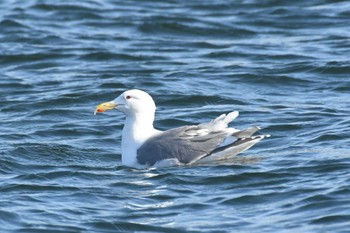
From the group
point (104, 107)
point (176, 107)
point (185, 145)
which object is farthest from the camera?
point (176, 107)

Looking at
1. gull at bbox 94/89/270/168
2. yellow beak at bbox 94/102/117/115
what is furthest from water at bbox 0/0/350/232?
yellow beak at bbox 94/102/117/115

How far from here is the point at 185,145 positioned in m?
12.6

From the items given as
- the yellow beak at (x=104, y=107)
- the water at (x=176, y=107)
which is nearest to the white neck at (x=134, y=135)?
the water at (x=176, y=107)

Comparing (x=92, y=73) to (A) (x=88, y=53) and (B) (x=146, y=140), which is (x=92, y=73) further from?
(B) (x=146, y=140)

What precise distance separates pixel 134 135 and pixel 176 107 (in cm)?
368

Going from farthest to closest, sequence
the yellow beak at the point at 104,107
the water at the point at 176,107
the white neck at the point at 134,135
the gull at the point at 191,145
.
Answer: the yellow beak at the point at 104,107
the white neck at the point at 134,135
the gull at the point at 191,145
the water at the point at 176,107

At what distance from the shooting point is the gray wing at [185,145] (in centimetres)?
1259

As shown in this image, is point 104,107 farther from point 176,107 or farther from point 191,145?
point 176,107

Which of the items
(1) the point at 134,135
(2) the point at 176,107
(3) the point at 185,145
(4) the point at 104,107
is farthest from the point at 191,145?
(2) the point at 176,107

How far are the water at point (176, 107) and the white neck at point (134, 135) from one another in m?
0.16

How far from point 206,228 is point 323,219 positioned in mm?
1087

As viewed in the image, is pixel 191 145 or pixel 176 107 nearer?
pixel 191 145

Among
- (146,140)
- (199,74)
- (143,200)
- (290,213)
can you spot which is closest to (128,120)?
(146,140)

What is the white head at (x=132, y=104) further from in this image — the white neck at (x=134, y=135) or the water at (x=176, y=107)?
the water at (x=176, y=107)
